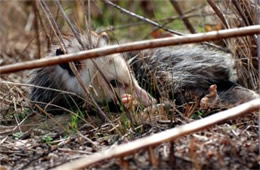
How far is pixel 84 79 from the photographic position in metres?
3.03

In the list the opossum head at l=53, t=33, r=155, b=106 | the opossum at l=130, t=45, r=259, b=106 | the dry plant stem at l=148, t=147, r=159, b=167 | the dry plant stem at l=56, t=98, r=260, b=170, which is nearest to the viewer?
the dry plant stem at l=56, t=98, r=260, b=170

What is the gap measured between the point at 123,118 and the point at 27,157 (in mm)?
465

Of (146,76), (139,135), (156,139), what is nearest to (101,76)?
(146,76)

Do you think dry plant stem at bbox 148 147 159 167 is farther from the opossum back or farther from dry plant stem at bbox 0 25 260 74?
the opossum back

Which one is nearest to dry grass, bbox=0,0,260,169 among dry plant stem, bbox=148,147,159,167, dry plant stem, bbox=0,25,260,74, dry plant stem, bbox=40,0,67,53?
dry plant stem, bbox=148,147,159,167

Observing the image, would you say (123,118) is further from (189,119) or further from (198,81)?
(198,81)

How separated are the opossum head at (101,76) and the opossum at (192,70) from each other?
4.9 inches

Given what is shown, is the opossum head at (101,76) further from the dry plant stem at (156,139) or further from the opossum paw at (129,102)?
the dry plant stem at (156,139)

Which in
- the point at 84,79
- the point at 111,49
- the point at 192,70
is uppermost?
the point at 111,49

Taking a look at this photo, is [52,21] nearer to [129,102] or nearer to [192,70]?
[129,102]

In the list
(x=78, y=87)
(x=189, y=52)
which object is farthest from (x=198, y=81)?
(x=78, y=87)

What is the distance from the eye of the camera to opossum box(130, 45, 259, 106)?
3090 mm

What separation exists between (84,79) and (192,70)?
0.72 metres

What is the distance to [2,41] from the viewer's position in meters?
5.16
